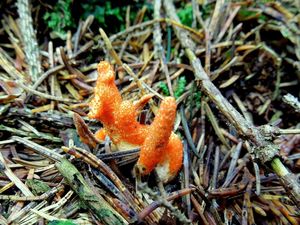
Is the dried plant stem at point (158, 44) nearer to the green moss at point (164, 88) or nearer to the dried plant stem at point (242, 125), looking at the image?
the green moss at point (164, 88)

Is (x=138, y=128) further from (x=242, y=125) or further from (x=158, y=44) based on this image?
(x=158, y=44)

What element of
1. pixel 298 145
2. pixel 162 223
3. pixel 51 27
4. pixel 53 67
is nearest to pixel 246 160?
pixel 298 145

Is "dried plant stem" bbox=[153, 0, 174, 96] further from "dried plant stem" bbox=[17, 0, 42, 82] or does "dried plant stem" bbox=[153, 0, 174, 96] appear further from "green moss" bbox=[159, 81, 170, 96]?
"dried plant stem" bbox=[17, 0, 42, 82]

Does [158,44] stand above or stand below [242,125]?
above

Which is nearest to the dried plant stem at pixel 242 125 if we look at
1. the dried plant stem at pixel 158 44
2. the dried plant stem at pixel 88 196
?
the dried plant stem at pixel 158 44

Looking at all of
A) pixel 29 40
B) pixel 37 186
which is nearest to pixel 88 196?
pixel 37 186
